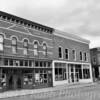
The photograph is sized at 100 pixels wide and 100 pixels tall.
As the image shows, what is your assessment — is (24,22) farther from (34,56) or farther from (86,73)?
(86,73)

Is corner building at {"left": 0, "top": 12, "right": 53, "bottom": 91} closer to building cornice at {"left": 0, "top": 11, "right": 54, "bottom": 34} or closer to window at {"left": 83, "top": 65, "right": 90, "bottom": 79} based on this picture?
building cornice at {"left": 0, "top": 11, "right": 54, "bottom": 34}

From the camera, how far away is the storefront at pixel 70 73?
86.7 ft

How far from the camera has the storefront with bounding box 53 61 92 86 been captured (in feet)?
86.7

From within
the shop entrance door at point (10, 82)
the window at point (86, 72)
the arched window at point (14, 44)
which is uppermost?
the arched window at point (14, 44)

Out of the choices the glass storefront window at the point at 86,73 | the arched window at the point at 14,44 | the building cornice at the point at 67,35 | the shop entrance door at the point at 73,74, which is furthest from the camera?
the glass storefront window at the point at 86,73

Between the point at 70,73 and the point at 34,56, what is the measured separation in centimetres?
929

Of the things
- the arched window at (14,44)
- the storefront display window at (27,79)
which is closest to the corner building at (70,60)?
the storefront display window at (27,79)

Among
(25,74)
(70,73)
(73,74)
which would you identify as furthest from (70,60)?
(25,74)

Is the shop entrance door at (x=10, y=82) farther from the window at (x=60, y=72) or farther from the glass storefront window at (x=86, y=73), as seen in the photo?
the glass storefront window at (x=86, y=73)

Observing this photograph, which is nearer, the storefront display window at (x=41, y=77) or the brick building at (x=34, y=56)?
the brick building at (x=34, y=56)

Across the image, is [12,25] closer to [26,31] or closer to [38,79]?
[26,31]

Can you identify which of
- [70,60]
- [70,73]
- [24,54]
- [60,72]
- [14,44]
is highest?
[14,44]

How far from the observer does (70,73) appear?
97.7 ft

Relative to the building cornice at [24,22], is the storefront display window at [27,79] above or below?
below
